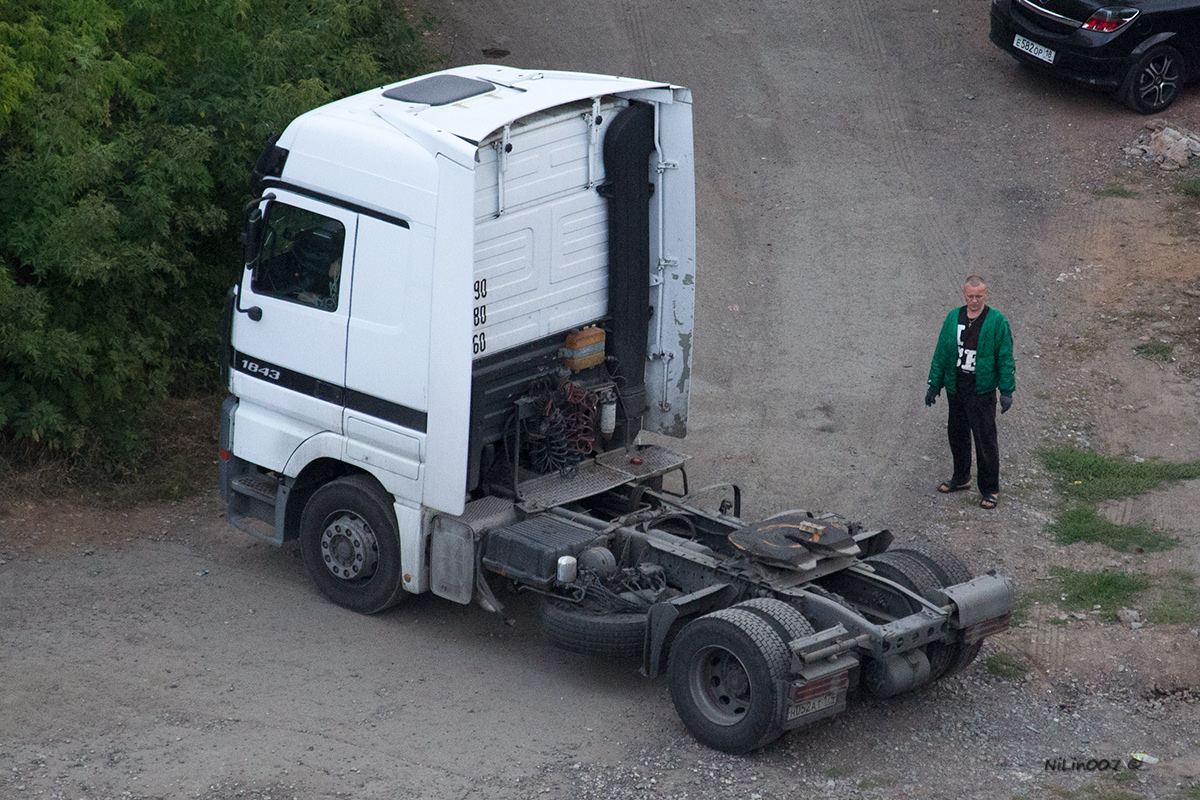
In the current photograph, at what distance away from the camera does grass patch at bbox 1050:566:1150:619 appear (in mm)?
8312

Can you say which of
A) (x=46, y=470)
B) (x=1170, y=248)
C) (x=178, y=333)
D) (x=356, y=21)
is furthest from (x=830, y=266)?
(x=46, y=470)

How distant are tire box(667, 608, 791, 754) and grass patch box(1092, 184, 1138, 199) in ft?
31.6

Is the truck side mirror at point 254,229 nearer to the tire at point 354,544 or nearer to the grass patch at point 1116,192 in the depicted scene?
Result: the tire at point 354,544

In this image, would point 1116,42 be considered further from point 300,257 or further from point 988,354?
point 300,257

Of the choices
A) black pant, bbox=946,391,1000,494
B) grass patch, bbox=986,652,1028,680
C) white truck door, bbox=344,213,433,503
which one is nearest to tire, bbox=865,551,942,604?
grass patch, bbox=986,652,1028,680

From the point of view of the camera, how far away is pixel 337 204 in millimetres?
7648

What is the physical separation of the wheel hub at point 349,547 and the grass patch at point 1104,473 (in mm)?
5031

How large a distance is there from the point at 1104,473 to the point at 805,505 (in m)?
2.27

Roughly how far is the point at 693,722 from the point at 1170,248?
8.90m

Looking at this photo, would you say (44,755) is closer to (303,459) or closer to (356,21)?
(303,459)

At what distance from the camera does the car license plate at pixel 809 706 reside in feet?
21.0

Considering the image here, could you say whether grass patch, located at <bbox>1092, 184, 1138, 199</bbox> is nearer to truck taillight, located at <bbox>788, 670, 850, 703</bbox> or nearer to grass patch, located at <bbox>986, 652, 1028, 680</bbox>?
grass patch, located at <bbox>986, 652, 1028, 680</bbox>

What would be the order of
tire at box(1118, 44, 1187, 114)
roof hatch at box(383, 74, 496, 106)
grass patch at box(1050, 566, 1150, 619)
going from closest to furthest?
roof hatch at box(383, 74, 496, 106) → grass patch at box(1050, 566, 1150, 619) → tire at box(1118, 44, 1187, 114)

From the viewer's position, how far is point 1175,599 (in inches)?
326
